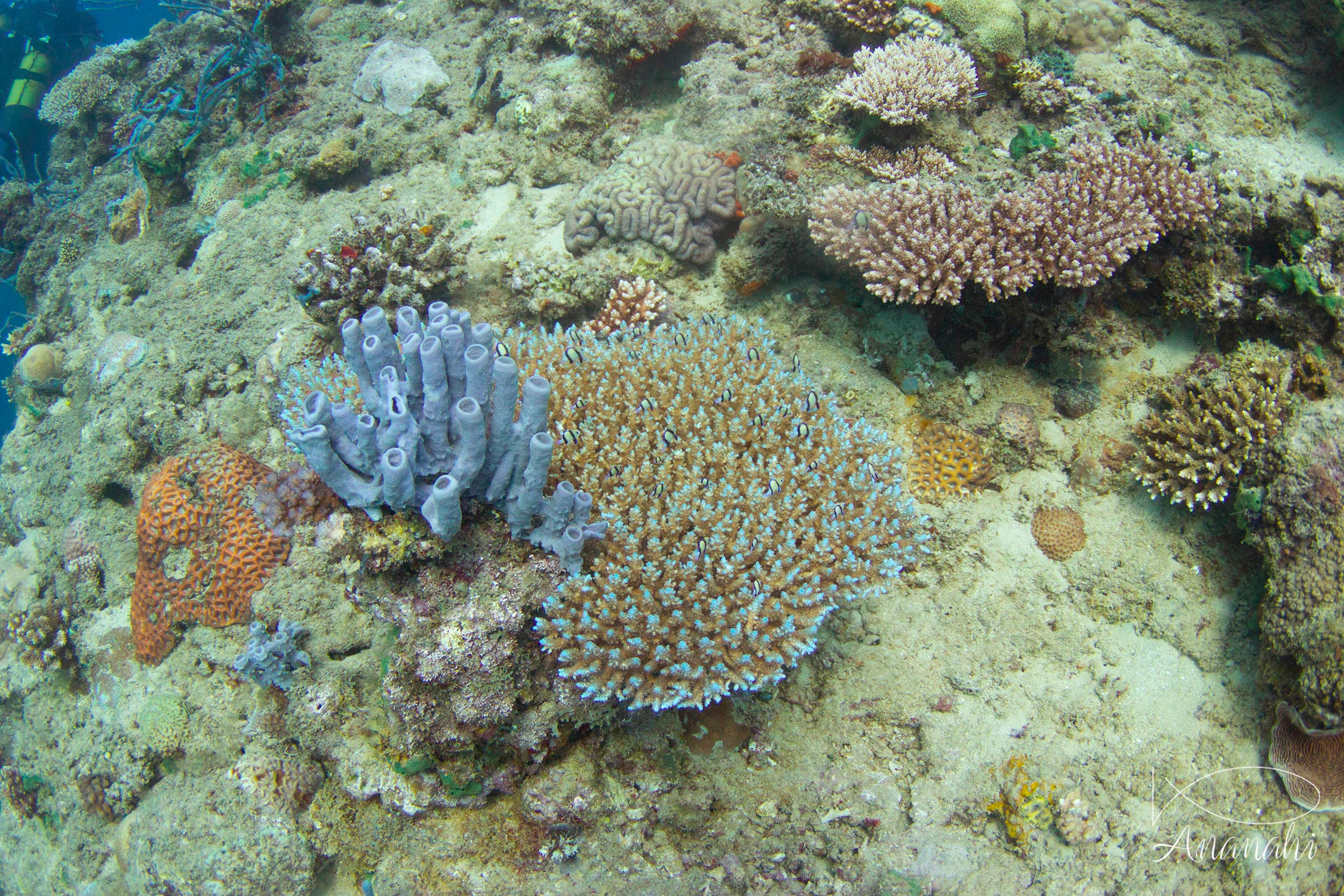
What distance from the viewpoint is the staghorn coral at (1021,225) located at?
3.93 meters

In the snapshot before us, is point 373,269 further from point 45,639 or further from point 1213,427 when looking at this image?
point 1213,427

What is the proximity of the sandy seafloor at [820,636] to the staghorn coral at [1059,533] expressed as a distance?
0.21 feet

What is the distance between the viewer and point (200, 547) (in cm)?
382

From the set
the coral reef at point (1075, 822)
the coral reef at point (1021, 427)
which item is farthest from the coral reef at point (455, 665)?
the coral reef at point (1021, 427)

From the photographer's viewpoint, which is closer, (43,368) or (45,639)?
(45,639)

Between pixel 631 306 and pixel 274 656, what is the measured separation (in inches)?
135

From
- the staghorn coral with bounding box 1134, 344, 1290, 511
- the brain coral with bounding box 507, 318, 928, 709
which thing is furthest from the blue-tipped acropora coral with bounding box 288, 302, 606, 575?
the staghorn coral with bounding box 1134, 344, 1290, 511

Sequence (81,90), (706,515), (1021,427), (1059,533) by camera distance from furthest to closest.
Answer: (81,90)
(1021,427)
(1059,533)
(706,515)

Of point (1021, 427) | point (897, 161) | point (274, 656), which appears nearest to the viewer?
point (274, 656)

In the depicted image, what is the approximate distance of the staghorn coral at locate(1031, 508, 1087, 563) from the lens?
154 inches

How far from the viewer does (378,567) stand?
9.42 ft

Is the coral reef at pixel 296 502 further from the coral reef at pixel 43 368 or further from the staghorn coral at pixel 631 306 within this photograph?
the coral reef at pixel 43 368

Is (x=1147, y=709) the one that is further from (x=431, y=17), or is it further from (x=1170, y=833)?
(x=431, y=17)

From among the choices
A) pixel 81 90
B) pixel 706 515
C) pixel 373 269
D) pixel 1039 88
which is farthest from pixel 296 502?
pixel 81 90
